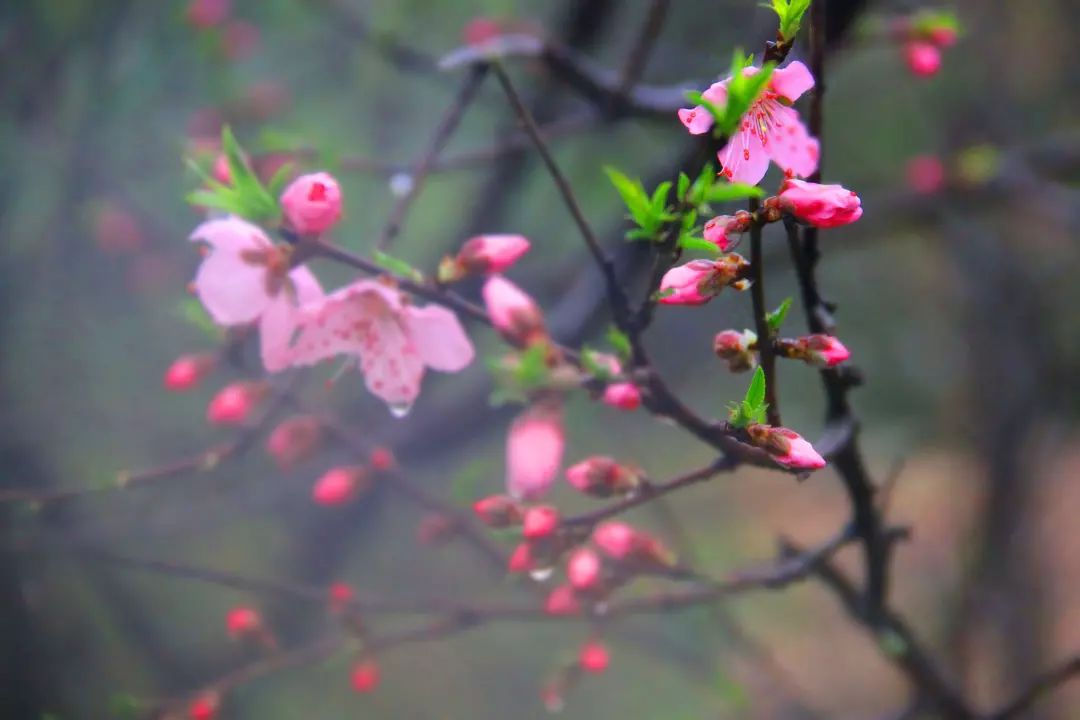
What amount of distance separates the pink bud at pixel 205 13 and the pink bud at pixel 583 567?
0.93 metres

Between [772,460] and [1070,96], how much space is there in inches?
69.7

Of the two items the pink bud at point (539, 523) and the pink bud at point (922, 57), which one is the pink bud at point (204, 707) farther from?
the pink bud at point (922, 57)

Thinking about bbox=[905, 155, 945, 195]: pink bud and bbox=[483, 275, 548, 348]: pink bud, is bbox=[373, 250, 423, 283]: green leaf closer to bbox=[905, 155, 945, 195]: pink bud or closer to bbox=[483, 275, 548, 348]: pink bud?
bbox=[483, 275, 548, 348]: pink bud

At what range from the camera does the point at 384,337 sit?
1.68 feet

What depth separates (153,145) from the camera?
1061mm

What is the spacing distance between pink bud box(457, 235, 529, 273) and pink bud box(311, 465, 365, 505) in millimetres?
350

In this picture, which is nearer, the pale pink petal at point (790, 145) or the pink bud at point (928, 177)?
the pale pink petal at point (790, 145)

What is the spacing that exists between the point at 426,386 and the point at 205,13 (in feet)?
2.30

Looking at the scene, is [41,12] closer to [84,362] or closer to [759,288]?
[84,362]

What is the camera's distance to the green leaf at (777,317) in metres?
Result: 0.40

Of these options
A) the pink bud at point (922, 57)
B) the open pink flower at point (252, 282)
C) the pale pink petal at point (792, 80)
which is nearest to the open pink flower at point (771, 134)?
the pale pink petal at point (792, 80)

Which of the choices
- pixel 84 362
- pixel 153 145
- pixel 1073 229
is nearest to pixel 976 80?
pixel 1073 229

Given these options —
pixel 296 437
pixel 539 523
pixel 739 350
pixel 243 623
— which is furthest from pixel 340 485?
pixel 739 350

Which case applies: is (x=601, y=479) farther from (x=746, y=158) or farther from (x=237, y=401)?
(x=237, y=401)
